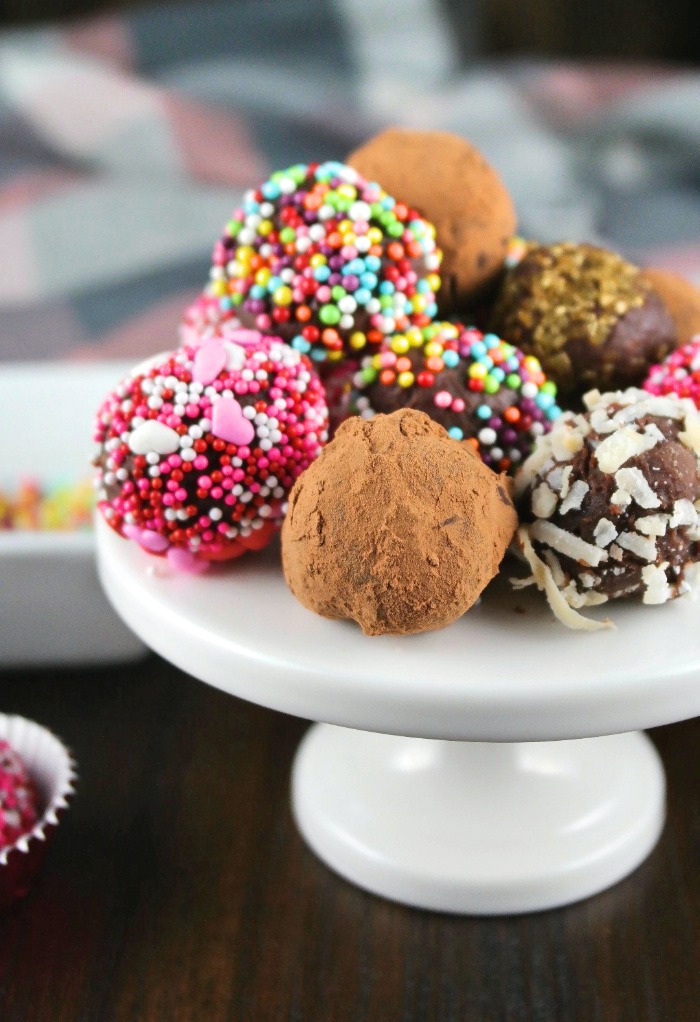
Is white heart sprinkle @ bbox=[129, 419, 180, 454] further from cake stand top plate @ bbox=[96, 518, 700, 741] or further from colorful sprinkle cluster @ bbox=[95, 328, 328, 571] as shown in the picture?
cake stand top plate @ bbox=[96, 518, 700, 741]

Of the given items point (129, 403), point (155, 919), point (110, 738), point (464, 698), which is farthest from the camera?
point (110, 738)

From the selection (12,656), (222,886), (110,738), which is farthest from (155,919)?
(12,656)

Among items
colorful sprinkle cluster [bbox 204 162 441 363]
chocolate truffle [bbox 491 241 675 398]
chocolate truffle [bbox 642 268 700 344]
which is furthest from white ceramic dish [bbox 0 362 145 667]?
chocolate truffle [bbox 642 268 700 344]

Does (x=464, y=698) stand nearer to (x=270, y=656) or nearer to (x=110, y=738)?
(x=270, y=656)

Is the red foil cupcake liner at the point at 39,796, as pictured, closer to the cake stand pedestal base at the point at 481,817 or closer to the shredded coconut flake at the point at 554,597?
the cake stand pedestal base at the point at 481,817

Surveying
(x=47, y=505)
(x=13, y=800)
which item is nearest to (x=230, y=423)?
(x=13, y=800)

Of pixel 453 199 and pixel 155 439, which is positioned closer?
pixel 155 439

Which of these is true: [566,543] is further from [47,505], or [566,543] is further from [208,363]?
[47,505]
